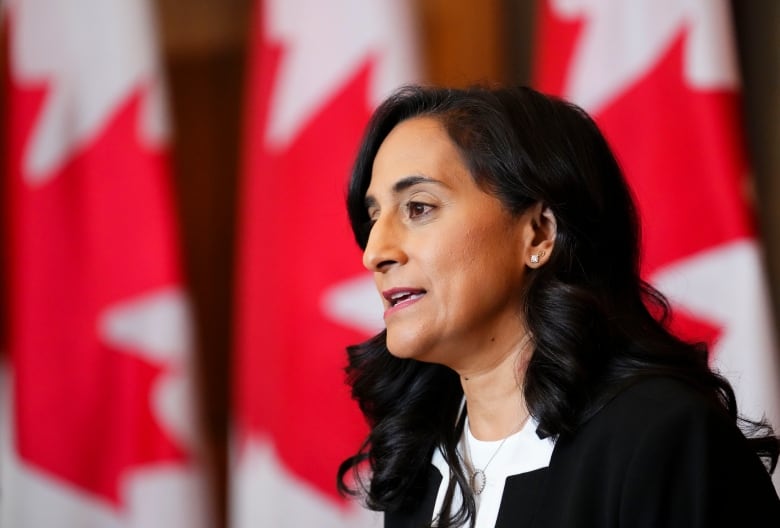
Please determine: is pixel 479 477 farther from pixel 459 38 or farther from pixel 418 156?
pixel 459 38

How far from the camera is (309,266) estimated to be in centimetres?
235

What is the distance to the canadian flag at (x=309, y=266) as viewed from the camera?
2.33 meters

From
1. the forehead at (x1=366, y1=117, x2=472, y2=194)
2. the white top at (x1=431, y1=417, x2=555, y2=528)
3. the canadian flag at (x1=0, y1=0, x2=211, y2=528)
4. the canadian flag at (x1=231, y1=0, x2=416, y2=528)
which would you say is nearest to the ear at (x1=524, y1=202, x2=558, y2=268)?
the forehead at (x1=366, y1=117, x2=472, y2=194)

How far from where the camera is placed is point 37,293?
8.13 feet

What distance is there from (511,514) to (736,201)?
104cm

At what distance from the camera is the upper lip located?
52.9 inches

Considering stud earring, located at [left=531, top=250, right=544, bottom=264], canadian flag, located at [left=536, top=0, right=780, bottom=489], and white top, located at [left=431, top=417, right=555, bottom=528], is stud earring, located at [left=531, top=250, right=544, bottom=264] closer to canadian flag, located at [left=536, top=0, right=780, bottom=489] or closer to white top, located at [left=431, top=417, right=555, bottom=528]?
white top, located at [left=431, top=417, right=555, bottom=528]

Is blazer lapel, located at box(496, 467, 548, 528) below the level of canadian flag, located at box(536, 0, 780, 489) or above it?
below

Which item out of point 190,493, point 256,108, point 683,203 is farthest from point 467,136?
point 190,493

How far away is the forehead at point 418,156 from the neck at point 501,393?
10.1 inches

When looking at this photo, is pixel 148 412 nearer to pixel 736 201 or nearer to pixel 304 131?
pixel 304 131

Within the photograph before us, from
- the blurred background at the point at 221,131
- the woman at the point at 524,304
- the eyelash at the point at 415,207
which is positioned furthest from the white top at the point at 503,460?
the blurred background at the point at 221,131

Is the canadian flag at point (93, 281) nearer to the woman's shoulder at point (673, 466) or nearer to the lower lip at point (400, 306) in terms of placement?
the lower lip at point (400, 306)

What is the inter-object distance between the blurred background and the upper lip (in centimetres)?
102
